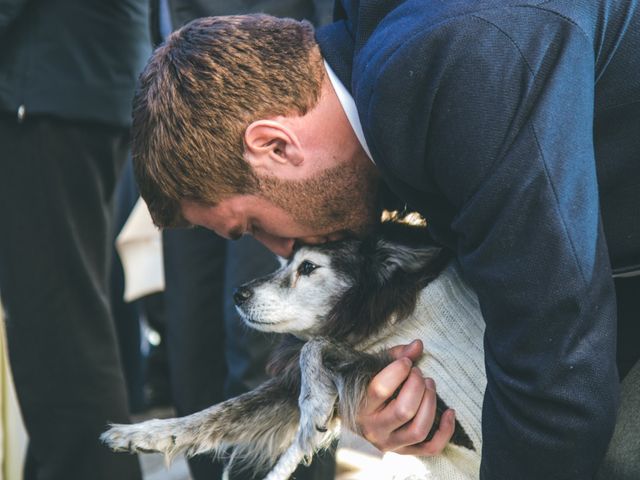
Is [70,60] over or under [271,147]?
under

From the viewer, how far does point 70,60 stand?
2.76 metres

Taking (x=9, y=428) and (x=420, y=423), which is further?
(x=9, y=428)

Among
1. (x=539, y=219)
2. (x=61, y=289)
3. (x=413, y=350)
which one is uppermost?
(x=539, y=219)

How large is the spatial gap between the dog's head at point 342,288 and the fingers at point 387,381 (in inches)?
4.9

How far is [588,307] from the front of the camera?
1.44 meters

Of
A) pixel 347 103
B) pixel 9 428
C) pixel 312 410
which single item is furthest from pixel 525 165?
pixel 9 428

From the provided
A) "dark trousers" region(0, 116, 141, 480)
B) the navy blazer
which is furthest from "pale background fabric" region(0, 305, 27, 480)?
the navy blazer

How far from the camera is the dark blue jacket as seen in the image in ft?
8.87

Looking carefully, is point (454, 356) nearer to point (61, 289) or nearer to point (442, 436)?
point (442, 436)

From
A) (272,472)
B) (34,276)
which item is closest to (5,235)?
(34,276)

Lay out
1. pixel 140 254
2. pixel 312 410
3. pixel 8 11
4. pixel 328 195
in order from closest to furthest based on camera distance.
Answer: pixel 328 195 → pixel 312 410 → pixel 8 11 → pixel 140 254

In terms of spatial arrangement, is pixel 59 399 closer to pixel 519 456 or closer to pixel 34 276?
pixel 34 276

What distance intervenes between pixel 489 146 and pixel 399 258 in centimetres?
72

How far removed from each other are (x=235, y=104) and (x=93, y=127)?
1.18 meters
